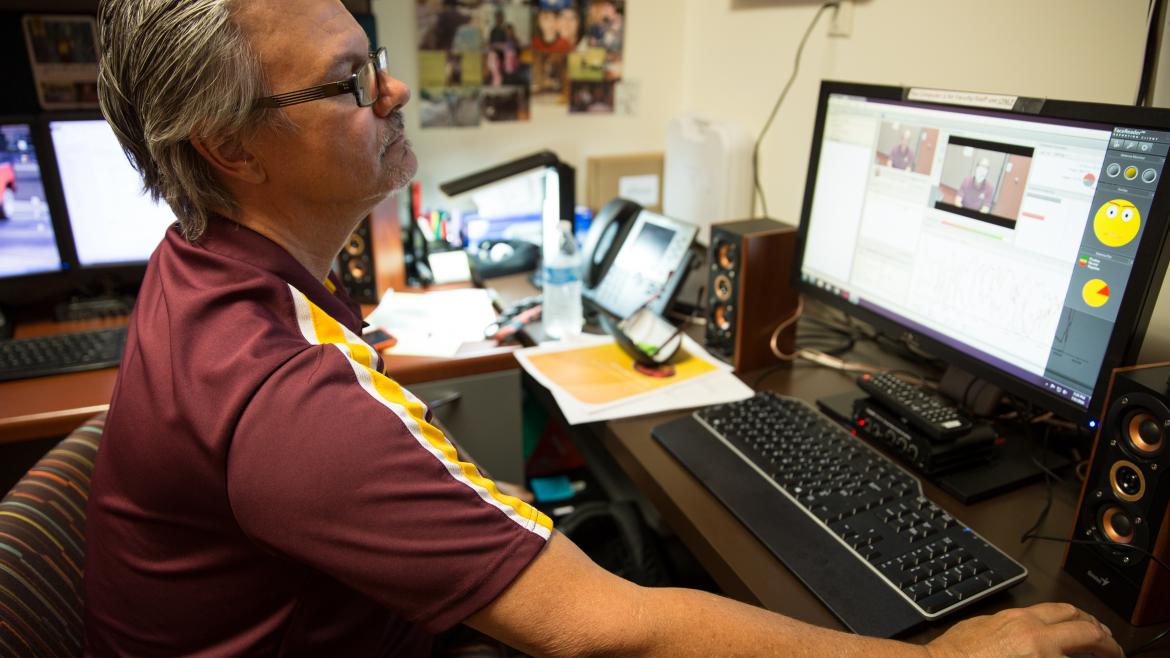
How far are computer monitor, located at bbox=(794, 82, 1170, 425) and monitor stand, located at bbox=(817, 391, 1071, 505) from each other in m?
0.12

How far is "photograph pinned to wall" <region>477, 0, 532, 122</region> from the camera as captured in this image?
2033 mm

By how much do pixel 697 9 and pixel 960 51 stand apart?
3.14 feet

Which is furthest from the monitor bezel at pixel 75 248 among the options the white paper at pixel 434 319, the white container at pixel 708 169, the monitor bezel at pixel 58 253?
the white container at pixel 708 169

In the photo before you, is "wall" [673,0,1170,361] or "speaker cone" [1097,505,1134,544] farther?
"wall" [673,0,1170,361]

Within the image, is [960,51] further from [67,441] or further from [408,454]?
[67,441]

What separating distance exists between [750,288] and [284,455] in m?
0.95

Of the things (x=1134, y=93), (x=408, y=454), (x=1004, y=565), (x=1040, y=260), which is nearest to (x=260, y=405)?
(x=408, y=454)

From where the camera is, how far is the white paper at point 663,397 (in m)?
1.25

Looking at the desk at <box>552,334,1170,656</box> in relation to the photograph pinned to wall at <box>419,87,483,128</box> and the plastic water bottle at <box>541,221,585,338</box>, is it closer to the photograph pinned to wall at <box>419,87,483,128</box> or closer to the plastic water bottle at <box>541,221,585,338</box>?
the plastic water bottle at <box>541,221,585,338</box>

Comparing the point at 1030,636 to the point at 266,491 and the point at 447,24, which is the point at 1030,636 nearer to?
the point at 266,491

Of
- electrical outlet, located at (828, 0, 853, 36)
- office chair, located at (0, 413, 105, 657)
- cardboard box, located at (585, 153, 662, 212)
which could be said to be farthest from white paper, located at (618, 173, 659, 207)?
office chair, located at (0, 413, 105, 657)

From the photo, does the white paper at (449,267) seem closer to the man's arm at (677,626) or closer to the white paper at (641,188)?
the white paper at (641,188)

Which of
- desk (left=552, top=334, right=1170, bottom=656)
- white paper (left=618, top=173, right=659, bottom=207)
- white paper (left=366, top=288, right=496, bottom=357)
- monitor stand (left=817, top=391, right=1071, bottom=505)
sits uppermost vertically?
white paper (left=618, top=173, right=659, bottom=207)

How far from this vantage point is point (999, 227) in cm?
104
